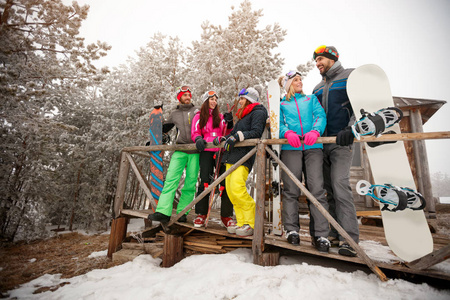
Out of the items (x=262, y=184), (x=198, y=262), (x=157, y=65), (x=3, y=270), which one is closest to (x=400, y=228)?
(x=262, y=184)

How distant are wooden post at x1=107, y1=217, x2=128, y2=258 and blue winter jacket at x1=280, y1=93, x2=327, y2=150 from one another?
3915 mm

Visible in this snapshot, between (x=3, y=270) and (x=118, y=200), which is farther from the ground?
(x=118, y=200)

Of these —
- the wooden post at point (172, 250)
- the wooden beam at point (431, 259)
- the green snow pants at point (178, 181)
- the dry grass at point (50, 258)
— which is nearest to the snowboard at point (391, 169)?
the wooden beam at point (431, 259)

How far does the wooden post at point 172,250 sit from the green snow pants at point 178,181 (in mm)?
428

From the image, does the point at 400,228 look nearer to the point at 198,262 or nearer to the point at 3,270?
the point at 198,262

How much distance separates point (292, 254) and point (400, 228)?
4.60 ft

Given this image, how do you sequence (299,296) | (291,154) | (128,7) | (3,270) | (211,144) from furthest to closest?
1. (128,7)
2. (3,270)
3. (211,144)
4. (291,154)
5. (299,296)

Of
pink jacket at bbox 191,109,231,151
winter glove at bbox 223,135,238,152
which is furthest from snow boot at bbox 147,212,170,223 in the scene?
winter glove at bbox 223,135,238,152

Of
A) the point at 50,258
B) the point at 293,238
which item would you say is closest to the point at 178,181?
the point at 293,238

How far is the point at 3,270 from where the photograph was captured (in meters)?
4.55

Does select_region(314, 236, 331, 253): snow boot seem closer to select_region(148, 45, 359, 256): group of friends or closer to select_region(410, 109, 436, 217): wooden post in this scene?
select_region(148, 45, 359, 256): group of friends

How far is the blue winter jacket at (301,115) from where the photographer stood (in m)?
2.80

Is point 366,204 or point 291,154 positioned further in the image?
point 366,204

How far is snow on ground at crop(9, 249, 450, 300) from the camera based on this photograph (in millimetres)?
1896
